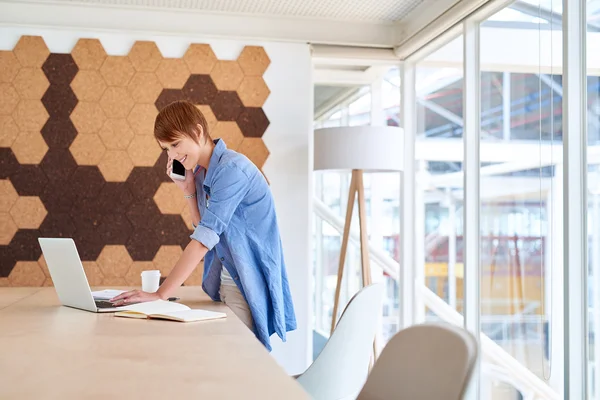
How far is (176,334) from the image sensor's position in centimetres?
161

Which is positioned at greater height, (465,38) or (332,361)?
(465,38)

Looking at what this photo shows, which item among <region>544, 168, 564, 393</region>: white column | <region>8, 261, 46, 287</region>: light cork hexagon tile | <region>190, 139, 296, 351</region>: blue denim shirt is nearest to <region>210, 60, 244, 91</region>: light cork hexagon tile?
<region>8, 261, 46, 287</region>: light cork hexagon tile

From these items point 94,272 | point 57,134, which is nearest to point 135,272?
point 94,272

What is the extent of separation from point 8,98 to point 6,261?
3.27 ft

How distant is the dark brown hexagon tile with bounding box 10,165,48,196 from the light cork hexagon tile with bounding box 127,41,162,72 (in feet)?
2.96

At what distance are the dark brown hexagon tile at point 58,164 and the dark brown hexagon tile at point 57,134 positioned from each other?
0.04 meters

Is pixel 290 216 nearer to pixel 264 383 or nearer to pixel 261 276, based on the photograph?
pixel 261 276

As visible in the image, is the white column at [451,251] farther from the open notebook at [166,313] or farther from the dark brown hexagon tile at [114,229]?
the open notebook at [166,313]

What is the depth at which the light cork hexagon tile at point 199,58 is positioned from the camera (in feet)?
14.2

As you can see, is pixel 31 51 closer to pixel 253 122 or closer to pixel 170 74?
pixel 170 74

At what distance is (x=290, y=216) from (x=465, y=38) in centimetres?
157

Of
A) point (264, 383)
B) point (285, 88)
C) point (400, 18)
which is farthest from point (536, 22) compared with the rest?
point (264, 383)

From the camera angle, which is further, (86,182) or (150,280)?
(86,182)

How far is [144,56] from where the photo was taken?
14.1 ft
